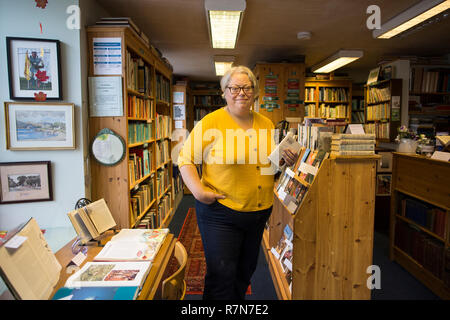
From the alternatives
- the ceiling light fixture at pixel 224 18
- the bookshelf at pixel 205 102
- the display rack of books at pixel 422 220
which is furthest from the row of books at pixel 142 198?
the bookshelf at pixel 205 102

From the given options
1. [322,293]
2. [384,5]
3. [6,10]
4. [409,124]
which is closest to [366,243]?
[322,293]

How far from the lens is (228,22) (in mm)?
2934

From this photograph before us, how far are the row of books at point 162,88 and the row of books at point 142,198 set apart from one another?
1.32m

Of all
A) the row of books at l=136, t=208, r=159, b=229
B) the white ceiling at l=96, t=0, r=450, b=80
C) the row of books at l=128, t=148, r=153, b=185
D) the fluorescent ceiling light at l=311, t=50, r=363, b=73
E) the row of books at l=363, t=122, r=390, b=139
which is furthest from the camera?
the row of books at l=363, t=122, r=390, b=139

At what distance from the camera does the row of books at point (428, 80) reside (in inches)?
189

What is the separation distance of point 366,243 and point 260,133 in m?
1.21

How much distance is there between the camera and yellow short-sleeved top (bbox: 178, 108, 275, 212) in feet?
4.90

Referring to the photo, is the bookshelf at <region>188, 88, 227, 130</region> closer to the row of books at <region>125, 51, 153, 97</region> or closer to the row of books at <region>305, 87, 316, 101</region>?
the row of books at <region>305, 87, 316, 101</region>

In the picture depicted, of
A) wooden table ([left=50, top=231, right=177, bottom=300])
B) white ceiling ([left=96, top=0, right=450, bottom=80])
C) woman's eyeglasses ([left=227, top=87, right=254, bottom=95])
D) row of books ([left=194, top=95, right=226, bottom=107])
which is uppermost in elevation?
white ceiling ([left=96, top=0, right=450, bottom=80])

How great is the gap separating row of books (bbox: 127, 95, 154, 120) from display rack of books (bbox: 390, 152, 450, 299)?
2792mm

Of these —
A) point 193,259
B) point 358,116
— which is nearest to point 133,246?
point 193,259

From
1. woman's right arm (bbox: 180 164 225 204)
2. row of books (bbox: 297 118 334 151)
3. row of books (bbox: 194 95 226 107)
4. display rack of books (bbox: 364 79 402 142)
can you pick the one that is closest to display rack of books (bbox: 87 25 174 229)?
woman's right arm (bbox: 180 164 225 204)

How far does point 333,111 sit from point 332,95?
356 mm

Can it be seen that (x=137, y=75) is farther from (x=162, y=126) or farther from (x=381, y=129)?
(x=381, y=129)
